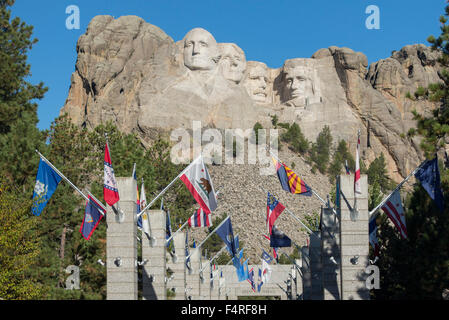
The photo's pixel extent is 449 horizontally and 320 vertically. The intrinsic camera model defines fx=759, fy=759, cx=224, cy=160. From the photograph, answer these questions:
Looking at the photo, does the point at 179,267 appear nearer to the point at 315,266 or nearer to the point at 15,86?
the point at 315,266

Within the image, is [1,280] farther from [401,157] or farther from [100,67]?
[401,157]

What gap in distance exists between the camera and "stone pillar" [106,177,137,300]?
20.2 m

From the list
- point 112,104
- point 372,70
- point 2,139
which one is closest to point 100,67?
point 112,104

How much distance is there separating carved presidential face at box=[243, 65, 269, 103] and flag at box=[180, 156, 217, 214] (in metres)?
69.5

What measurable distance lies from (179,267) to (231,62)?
2256 inches

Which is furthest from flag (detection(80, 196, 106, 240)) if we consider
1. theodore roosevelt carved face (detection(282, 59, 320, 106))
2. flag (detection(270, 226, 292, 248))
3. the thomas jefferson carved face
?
the thomas jefferson carved face

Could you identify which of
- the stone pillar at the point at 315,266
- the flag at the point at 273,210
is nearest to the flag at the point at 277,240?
the flag at the point at 273,210

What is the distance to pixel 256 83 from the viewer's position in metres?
91.7

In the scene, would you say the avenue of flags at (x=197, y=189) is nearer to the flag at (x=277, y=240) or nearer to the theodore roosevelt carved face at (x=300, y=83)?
the flag at (x=277, y=240)

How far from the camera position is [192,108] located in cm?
7775

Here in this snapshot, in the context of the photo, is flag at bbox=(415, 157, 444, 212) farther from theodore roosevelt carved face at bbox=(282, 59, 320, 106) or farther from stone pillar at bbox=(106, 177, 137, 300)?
theodore roosevelt carved face at bbox=(282, 59, 320, 106)

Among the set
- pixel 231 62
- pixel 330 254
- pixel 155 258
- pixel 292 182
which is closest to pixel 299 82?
pixel 231 62

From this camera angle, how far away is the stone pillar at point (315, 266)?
30.0 metres

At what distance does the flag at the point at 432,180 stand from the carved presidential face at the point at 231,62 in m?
64.2
